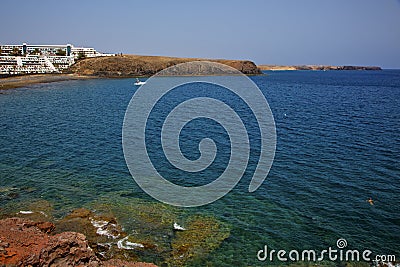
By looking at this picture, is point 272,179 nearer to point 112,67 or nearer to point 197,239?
point 197,239

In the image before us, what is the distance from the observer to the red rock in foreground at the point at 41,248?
13.0m

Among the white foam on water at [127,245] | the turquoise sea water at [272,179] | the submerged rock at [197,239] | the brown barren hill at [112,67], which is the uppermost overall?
the brown barren hill at [112,67]

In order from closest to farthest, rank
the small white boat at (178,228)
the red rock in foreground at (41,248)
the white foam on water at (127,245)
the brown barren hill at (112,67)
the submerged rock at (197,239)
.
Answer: the red rock in foreground at (41,248), the submerged rock at (197,239), the white foam on water at (127,245), the small white boat at (178,228), the brown barren hill at (112,67)

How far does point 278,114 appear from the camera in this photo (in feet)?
205

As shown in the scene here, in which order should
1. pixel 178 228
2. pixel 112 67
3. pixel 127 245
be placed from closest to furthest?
pixel 127 245 → pixel 178 228 → pixel 112 67

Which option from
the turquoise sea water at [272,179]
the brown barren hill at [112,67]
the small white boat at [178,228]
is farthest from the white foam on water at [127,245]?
the brown barren hill at [112,67]

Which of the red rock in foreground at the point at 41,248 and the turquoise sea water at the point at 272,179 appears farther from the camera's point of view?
the turquoise sea water at the point at 272,179

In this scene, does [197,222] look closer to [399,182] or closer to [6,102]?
[399,182]

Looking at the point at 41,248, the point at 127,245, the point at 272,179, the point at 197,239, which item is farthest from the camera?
the point at 272,179

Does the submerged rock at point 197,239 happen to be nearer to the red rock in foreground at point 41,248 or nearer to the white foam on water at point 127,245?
the white foam on water at point 127,245

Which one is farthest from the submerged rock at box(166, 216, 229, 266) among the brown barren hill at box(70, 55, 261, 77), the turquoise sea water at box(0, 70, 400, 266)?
the brown barren hill at box(70, 55, 261, 77)

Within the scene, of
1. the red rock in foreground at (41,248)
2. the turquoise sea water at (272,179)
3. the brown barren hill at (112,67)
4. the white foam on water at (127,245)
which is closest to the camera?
the red rock in foreground at (41,248)

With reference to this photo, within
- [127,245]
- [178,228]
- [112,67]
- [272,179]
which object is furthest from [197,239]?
[112,67]

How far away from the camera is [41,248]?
14578 millimetres
